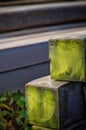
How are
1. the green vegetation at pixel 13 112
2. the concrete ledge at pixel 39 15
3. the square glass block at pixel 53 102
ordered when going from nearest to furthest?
the square glass block at pixel 53 102 < the green vegetation at pixel 13 112 < the concrete ledge at pixel 39 15

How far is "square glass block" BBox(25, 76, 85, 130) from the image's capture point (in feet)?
8.32

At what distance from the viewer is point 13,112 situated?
10.2ft

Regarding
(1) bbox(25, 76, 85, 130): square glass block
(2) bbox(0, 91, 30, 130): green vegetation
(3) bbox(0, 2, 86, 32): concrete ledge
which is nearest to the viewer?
(1) bbox(25, 76, 85, 130): square glass block

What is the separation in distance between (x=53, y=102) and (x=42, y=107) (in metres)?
0.12

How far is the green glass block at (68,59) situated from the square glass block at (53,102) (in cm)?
7

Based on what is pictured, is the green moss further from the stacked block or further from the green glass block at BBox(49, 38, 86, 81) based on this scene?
the green glass block at BBox(49, 38, 86, 81)

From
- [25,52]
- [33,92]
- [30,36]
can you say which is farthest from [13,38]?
[33,92]

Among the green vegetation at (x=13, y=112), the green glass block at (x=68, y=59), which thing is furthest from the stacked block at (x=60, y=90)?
the green vegetation at (x=13, y=112)

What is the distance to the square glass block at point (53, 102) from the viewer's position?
254 cm

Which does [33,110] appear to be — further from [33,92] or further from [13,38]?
[13,38]

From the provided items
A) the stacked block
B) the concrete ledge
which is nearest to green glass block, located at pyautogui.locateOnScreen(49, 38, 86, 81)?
the stacked block

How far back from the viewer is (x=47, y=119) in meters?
2.61

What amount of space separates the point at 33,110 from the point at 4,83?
74cm

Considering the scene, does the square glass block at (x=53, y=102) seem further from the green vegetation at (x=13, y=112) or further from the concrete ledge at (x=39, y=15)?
the concrete ledge at (x=39, y=15)
